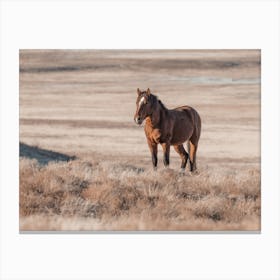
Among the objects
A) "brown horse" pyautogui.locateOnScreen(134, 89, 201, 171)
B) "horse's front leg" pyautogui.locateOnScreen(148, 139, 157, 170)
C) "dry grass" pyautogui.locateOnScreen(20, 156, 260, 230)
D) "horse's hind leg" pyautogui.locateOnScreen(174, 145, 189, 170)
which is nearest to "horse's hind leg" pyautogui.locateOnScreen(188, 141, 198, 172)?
"brown horse" pyautogui.locateOnScreen(134, 89, 201, 171)

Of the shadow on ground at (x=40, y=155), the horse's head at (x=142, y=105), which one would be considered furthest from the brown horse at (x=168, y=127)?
the shadow on ground at (x=40, y=155)

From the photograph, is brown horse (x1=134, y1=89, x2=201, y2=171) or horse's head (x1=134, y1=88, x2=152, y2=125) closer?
horse's head (x1=134, y1=88, x2=152, y2=125)

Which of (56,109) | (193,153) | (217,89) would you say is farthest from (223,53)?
(56,109)

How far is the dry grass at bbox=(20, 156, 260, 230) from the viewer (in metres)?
16.2

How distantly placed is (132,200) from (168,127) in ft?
4.77

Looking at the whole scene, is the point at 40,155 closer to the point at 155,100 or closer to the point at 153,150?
the point at 153,150

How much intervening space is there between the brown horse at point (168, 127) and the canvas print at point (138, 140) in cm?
2

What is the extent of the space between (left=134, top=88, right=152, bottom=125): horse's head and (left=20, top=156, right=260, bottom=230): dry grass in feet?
2.49

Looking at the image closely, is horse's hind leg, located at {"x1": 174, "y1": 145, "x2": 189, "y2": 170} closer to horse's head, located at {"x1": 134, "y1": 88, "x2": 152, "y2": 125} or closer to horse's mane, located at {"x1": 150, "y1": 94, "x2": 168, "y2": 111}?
horse's mane, located at {"x1": 150, "y1": 94, "x2": 168, "y2": 111}

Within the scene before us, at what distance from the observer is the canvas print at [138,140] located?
16250mm

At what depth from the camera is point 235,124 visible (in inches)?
661

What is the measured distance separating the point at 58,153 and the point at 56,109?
2.34 feet

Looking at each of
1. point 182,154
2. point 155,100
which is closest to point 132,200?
point 182,154

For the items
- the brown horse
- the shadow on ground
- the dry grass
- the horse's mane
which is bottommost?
the dry grass
